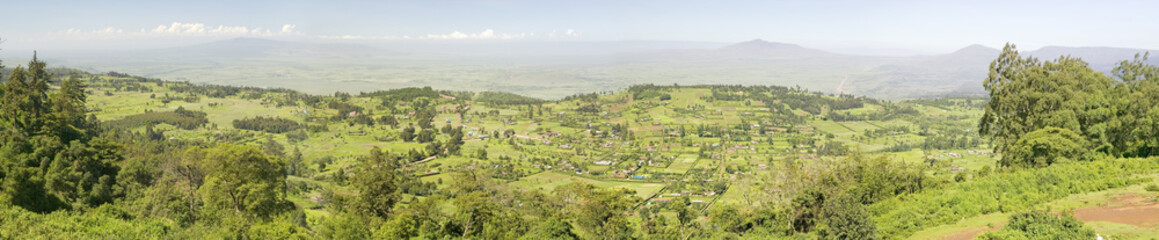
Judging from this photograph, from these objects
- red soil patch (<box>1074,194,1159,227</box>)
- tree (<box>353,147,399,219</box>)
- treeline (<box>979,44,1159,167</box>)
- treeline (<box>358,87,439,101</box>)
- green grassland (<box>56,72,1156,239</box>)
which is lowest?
green grassland (<box>56,72,1156,239</box>)

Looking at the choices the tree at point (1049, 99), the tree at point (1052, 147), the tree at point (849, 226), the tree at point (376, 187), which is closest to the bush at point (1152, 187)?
the tree at point (849, 226)

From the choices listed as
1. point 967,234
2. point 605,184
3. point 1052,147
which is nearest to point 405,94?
point 605,184

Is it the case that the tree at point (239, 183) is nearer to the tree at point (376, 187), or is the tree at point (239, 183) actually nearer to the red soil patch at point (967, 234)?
the tree at point (376, 187)

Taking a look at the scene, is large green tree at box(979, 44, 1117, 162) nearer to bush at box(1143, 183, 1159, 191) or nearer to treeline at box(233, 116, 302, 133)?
bush at box(1143, 183, 1159, 191)

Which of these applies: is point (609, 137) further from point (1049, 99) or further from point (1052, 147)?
point (1052, 147)

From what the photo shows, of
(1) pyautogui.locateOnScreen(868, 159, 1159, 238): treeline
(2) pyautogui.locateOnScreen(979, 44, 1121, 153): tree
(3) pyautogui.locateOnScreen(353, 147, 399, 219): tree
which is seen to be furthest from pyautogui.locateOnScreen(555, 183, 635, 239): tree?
(2) pyautogui.locateOnScreen(979, 44, 1121, 153): tree

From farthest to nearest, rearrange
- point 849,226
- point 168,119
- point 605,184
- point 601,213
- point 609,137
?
point 609,137 → point 168,119 → point 605,184 → point 601,213 → point 849,226
